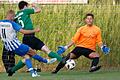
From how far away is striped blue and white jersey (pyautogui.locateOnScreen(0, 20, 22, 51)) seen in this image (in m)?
11.4

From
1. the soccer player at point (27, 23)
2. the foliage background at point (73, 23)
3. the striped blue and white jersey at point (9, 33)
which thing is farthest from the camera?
the foliage background at point (73, 23)

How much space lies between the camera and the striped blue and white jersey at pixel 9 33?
11398 mm

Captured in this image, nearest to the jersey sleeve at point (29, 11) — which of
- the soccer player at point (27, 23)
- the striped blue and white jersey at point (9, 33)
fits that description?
the soccer player at point (27, 23)

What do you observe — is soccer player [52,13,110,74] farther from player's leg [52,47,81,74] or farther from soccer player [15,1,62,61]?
soccer player [15,1,62,61]

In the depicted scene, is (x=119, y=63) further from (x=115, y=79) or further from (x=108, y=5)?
(x=115, y=79)

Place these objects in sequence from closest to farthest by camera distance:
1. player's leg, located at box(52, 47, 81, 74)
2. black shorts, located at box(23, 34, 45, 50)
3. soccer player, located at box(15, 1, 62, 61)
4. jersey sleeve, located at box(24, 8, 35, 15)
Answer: jersey sleeve, located at box(24, 8, 35, 15) < soccer player, located at box(15, 1, 62, 61) < black shorts, located at box(23, 34, 45, 50) < player's leg, located at box(52, 47, 81, 74)

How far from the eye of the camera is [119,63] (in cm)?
1528

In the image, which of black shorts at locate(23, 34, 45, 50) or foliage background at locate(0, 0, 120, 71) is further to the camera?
foliage background at locate(0, 0, 120, 71)

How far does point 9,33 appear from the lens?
37.6ft

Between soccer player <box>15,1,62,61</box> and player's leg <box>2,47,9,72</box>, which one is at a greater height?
soccer player <box>15,1,62,61</box>

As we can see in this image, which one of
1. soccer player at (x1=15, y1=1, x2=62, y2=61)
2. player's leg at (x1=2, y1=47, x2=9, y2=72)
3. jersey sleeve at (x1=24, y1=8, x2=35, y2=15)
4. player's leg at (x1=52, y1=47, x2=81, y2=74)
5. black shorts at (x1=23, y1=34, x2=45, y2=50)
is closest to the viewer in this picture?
jersey sleeve at (x1=24, y1=8, x2=35, y2=15)

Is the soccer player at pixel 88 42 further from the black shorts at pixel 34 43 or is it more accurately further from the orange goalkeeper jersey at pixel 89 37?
the black shorts at pixel 34 43

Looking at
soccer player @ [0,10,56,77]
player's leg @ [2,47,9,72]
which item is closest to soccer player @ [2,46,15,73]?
player's leg @ [2,47,9,72]

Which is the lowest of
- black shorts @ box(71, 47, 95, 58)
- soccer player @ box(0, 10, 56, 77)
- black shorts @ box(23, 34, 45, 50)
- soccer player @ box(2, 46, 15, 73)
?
soccer player @ box(2, 46, 15, 73)
